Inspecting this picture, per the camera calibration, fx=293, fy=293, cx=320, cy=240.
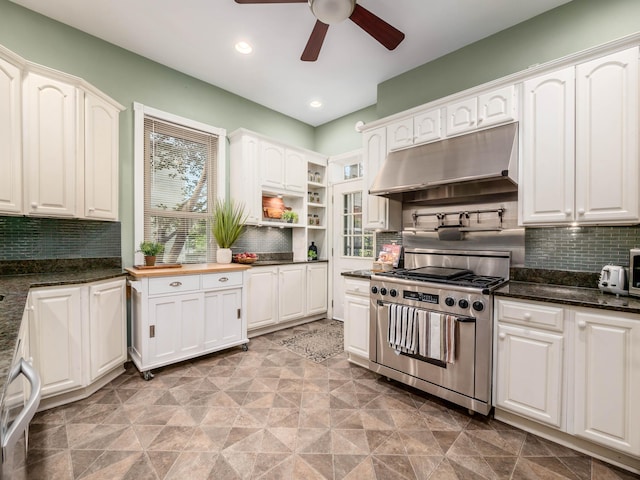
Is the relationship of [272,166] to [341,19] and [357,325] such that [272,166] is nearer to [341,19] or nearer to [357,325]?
[341,19]

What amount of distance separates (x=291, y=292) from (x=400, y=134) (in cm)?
245

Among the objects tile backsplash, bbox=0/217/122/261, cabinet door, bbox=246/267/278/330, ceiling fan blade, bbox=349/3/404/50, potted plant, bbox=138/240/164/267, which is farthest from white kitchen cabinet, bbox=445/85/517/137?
tile backsplash, bbox=0/217/122/261

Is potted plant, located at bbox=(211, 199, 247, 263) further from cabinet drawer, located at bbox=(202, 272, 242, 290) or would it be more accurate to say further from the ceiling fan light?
the ceiling fan light

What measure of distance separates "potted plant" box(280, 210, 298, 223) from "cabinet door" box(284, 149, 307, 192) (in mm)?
332

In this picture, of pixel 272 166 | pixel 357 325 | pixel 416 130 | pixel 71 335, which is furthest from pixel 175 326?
pixel 416 130

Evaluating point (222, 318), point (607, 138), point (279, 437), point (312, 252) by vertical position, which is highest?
point (607, 138)

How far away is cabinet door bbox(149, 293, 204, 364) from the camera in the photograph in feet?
8.75

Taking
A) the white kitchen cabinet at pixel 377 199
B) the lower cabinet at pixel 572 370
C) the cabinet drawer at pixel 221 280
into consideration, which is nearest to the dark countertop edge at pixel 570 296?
the lower cabinet at pixel 572 370

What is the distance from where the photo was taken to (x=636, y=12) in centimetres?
216

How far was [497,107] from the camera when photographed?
95.9 inches

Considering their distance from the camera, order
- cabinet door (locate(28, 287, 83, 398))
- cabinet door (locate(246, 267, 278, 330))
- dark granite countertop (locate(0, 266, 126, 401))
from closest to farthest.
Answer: dark granite countertop (locate(0, 266, 126, 401)) < cabinet door (locate(28, 287, 83, 398)) < cabinet door (locate(246, 267, 278, 330))

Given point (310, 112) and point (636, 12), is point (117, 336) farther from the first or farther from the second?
point (636, 12)

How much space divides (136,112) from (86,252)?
152 centimetres

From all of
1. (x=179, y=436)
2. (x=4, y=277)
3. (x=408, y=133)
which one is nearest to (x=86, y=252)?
(x=4, y=277)
